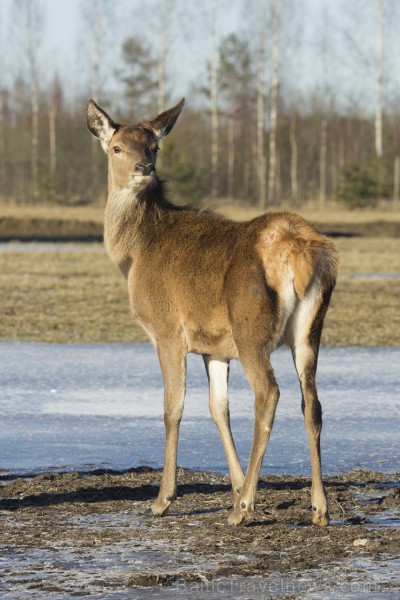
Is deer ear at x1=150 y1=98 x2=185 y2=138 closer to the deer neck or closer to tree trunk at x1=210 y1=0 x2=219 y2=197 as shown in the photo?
the deer neck

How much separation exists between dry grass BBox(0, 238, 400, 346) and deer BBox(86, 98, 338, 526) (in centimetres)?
730

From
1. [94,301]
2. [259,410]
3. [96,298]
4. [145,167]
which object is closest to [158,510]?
[259,410]

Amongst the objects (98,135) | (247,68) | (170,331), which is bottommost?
(170,331)

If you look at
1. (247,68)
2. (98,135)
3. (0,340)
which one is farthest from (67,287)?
(247,68)

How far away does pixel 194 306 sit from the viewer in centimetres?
691

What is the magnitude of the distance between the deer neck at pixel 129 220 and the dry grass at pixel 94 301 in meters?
7.18

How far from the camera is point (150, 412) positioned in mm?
10078

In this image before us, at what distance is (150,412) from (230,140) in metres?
58.1

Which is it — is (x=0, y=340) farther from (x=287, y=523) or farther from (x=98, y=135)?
(x=287, y=523)

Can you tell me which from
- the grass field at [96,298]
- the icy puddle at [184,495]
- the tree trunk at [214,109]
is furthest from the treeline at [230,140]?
the icy puddle at [184,495]

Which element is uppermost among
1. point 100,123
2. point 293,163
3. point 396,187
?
point 293,163

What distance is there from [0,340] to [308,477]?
7.68 metres

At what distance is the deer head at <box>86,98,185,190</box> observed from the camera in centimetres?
733

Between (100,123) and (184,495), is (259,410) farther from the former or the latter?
(100,123)
